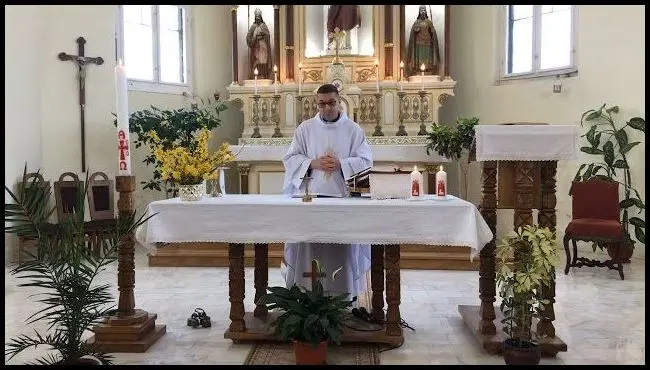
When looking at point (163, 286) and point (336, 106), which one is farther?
point (163, 286)

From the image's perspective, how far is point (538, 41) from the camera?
30.8 ft

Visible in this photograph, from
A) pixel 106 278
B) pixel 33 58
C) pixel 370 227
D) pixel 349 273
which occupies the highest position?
pixel 33 58

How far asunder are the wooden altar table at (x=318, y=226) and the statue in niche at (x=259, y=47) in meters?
5.62

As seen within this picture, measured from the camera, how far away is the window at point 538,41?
9.06 meters

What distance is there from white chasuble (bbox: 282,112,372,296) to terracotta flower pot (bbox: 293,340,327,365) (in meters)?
0.93

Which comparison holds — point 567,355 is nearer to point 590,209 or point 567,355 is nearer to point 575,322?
point 575,322

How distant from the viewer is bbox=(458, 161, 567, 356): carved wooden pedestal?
4.06m

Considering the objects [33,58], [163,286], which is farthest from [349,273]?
[33,58]

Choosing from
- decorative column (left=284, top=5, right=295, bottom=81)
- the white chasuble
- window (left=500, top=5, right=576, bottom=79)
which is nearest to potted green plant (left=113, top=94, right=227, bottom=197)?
decorative column (left=284, top=5, right=295, bottom=81)

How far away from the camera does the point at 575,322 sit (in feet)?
16.4

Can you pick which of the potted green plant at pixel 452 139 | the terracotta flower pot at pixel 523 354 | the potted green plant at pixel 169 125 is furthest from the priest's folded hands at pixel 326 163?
the potted green plant at pixel 169 125

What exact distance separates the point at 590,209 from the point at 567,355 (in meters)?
3.71

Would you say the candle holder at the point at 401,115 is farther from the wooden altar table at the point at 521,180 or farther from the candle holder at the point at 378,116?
the wooden altar table at the point at 521,180

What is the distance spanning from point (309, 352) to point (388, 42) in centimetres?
657
